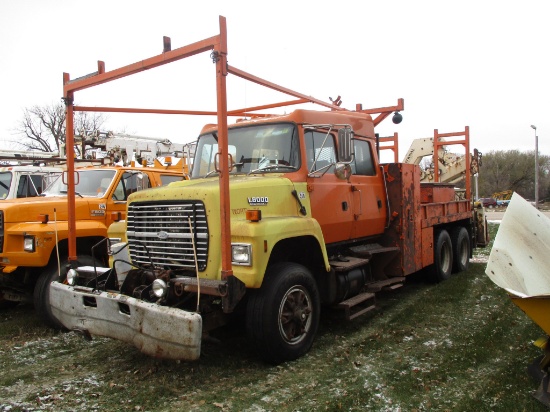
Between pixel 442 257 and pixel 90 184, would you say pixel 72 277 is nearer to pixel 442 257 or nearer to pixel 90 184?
pixel 90 184

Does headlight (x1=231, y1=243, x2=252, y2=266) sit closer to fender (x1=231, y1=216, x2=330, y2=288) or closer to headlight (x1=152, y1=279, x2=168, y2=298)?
fender (x1=231, y1=216, x2=330, y2=288)

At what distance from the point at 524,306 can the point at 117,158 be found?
979cm

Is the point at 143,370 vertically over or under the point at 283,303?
under

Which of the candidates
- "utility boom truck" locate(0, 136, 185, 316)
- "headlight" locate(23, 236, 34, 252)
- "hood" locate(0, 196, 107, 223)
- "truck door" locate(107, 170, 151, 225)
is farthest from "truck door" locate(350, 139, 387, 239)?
"headlight" locate(23, 236, 34, 252)

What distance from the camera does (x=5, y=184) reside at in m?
8.83

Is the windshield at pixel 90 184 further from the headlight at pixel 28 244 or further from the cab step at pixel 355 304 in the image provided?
the cab step at pixel 355 304

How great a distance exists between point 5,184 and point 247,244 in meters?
6.56

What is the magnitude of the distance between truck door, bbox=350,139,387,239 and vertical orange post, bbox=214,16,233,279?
2.41 m

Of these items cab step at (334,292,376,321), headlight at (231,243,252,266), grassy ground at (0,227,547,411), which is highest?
headlight at (231,243,252,266)

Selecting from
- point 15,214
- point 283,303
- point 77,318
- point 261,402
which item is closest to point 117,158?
point 15,214

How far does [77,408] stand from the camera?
13.1ft

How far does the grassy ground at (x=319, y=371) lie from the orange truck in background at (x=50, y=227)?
67cm

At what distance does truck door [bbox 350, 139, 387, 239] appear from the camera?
250 inches

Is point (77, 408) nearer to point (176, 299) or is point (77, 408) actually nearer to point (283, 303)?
point (176, 299)
